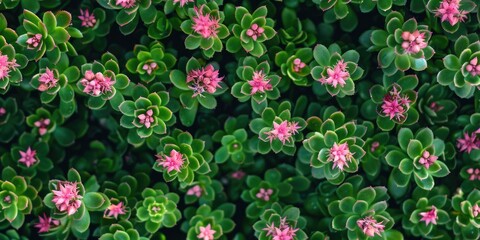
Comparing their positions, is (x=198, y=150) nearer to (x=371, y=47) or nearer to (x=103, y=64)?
(x=103, y=64)

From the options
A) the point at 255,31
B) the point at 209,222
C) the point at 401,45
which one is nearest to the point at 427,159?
the point at 401,45

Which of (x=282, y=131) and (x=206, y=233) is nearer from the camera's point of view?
(x=282, y=131)

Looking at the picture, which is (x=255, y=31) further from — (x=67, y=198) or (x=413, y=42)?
(x=67, y=198)

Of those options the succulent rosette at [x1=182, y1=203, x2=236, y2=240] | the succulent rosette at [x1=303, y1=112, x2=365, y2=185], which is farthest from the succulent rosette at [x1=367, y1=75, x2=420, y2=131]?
the succulent rosette at [x1=182, y1=203, x2=236, y2=240]

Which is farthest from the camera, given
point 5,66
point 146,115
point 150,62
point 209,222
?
point 209,222

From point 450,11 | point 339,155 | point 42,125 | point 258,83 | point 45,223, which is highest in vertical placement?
point 450,11

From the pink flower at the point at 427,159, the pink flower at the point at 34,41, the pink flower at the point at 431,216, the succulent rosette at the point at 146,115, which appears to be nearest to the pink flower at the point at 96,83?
the succulent rosette at the point at 146,115

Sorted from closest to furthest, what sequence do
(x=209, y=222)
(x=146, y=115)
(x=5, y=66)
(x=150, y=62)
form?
(x=5, y=66) < (x=146, y=115) < (x=150, y=62) < (x=209, y=222)
